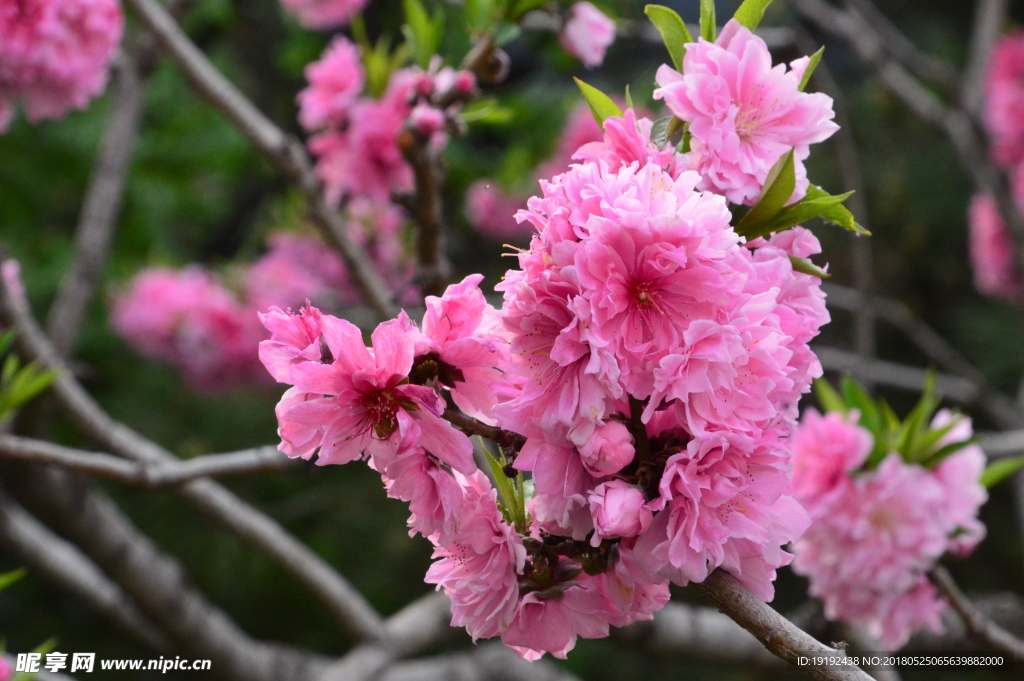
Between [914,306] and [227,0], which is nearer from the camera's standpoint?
[227,0]

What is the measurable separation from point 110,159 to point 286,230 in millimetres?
784

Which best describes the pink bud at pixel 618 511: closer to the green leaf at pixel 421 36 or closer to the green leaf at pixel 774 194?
the green leaf at pixel 774 194

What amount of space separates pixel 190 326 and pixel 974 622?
7.03ft

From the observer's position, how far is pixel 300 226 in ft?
8.43

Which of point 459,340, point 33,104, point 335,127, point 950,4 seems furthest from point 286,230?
point 950,4

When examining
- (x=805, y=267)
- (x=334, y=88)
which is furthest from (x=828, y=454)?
(x=334, y=88)

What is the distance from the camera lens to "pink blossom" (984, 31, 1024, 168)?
2701mm

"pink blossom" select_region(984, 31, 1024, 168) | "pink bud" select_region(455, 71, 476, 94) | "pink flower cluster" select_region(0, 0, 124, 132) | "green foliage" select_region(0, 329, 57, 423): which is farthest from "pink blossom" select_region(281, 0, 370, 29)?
"pink blossom" select_region(984, 31, 1024, 168)

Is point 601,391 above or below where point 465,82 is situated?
below

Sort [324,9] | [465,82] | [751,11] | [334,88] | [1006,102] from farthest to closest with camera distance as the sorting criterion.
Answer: [1006,102], [324,9], [334,88], [465,82], [751,11]

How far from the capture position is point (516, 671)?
5.71 feet

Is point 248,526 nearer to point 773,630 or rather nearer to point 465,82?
point 465,82

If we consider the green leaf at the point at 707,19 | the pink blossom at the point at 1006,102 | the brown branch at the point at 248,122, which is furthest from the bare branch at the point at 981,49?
the green leaf at the point at 707,19

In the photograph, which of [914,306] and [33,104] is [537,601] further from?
[914,306]
